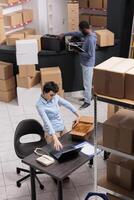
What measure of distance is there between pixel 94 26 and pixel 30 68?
10.9 ft

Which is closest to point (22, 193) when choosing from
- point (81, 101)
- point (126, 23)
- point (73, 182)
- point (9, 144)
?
point (73, 182)

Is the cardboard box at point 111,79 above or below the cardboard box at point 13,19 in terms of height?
below

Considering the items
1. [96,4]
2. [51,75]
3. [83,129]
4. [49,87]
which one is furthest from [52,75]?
[96,4]

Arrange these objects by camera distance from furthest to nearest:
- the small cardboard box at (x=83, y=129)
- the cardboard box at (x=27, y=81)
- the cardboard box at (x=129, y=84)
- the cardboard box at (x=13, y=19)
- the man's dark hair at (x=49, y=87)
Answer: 1. the cardboard box at (x=13, y=19)
2. the cardboard box at (x=27, y=81)
3. the man's dark hair at (x=49, y=87)
4. the small cardboard box at (x=83, y=129)
5. the cardboard box at (x=129, y=84)

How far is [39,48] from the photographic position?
712cm

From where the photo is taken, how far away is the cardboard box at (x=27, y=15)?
337 inches

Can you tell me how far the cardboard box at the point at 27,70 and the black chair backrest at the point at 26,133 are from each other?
2.24m

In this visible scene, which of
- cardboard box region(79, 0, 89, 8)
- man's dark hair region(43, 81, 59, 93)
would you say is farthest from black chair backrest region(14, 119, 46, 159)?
cardboard box region(79, 0, 89, 8)

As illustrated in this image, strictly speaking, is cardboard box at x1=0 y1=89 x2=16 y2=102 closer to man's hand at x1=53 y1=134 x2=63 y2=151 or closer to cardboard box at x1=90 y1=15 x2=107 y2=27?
man's hand at x1=53 y1=134 x2=63 y2=151

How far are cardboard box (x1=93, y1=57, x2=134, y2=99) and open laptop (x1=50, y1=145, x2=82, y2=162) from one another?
101 centimetres

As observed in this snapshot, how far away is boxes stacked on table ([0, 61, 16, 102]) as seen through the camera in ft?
23.3

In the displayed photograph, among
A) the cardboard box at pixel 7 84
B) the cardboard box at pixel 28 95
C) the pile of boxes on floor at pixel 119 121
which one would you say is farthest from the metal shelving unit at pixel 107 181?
the cardboard box at pixel 7 84

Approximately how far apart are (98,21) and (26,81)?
11.3 feet

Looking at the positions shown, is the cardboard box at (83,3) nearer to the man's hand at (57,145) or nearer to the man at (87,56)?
the man at (87,56)
